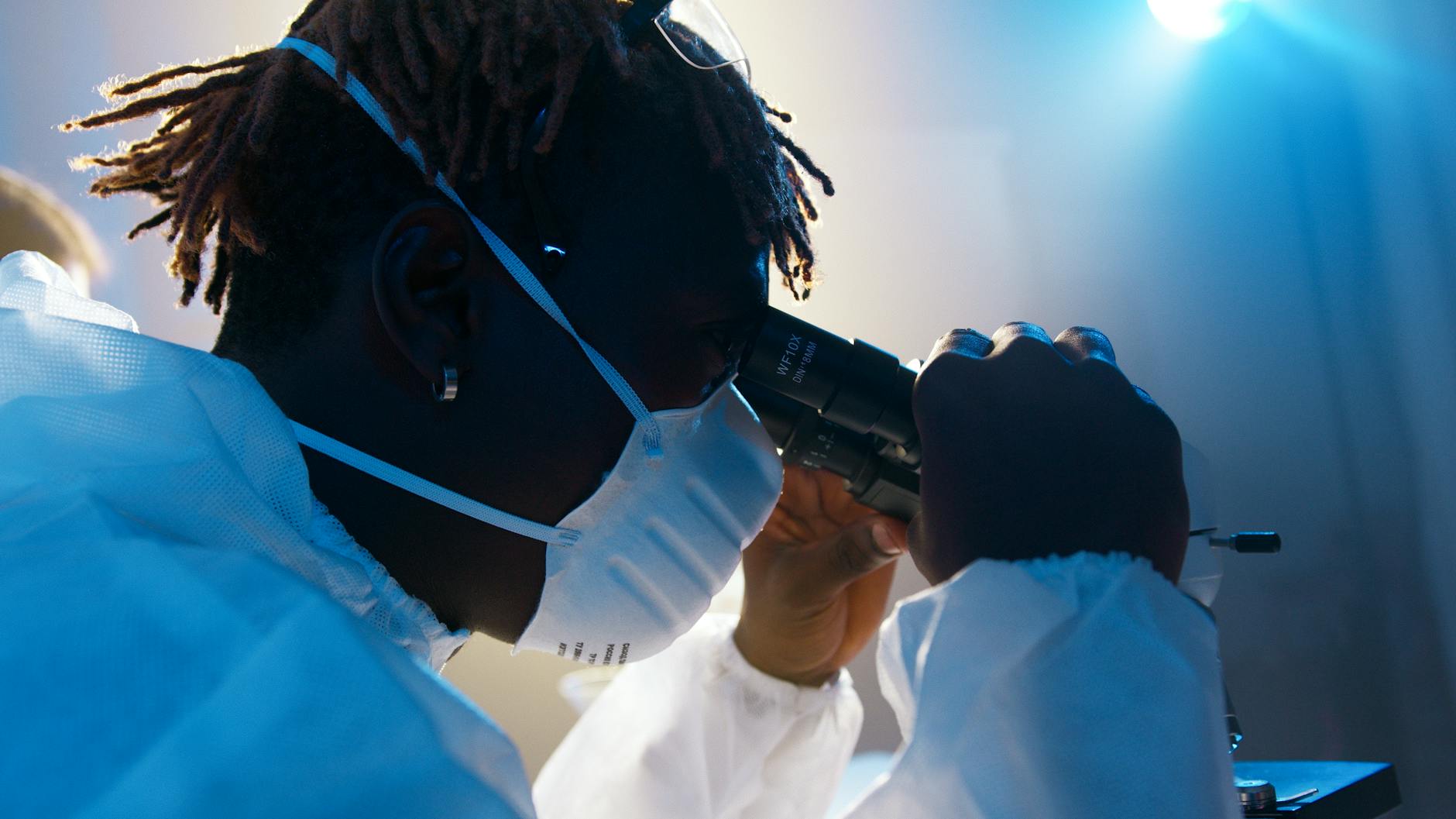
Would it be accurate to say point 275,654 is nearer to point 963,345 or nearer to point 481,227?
point 481,227

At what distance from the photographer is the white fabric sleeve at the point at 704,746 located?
3.35 feet

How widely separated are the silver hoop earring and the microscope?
23 centimetres

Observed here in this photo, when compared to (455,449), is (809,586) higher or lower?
lower

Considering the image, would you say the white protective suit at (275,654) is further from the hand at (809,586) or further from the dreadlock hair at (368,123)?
the hand at (809,586)

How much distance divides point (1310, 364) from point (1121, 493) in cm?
79

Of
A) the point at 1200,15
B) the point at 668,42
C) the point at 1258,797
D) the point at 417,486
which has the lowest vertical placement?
the point at 1258,797

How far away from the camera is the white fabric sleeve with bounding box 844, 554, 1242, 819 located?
478 mm

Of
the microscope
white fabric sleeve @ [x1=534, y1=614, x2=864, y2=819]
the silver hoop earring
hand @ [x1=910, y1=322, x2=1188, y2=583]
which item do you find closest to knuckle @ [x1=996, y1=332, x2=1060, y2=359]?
hand @ [x1=910, y1=322, x2=1188, y2=583]

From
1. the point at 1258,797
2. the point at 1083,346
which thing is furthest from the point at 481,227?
the point at 1258,797

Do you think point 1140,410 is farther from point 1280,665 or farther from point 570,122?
point 1280,665

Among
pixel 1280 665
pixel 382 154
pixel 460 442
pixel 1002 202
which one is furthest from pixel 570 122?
pixel 1280 665

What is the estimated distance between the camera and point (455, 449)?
2.08 ft

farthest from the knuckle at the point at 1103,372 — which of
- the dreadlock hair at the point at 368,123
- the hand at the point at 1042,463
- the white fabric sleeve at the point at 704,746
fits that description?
the white fabric sleeve at the point at 704,746

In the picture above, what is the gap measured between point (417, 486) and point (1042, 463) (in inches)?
15.8
